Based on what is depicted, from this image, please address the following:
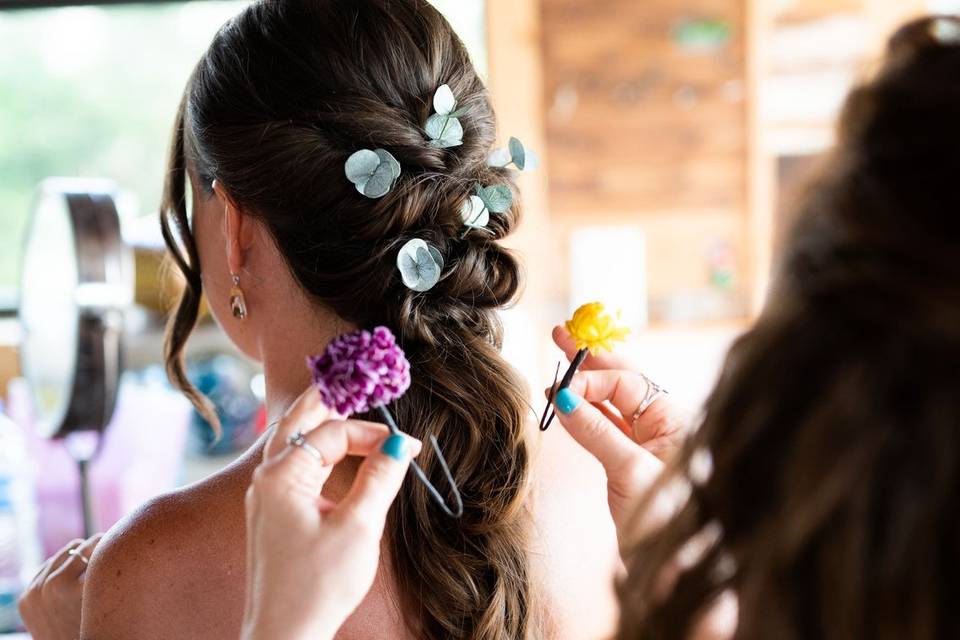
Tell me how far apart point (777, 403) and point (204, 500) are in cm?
66

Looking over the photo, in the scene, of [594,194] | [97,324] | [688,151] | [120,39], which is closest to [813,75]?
[688,151]

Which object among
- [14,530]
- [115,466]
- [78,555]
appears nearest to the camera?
[78,555]

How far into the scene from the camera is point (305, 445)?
683mm

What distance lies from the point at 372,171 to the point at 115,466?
1700 millimetres

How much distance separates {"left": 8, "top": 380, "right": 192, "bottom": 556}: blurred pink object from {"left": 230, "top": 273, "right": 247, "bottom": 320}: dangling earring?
1346mm

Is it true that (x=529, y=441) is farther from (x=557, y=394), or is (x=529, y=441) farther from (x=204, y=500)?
(x=204, y=500)

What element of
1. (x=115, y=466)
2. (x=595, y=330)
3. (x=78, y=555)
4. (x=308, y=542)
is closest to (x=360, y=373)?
(x=308, y=542)

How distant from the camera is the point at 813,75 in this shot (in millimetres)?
3436

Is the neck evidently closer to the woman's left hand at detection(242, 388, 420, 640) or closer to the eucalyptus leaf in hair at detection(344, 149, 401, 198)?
the eucalyptus leaf in hair at detection(344, 149, 401, 198)

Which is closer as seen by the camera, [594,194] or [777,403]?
[777,403]

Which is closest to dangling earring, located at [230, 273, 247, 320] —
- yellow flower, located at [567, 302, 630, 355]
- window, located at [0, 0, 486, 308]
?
yellow flower, located at [567, 302, 630, 355]

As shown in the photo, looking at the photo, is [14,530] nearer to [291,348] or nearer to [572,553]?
[291,348]

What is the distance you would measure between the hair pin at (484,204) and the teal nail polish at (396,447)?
0.37m

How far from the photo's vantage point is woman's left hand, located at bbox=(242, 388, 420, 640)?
636mm
